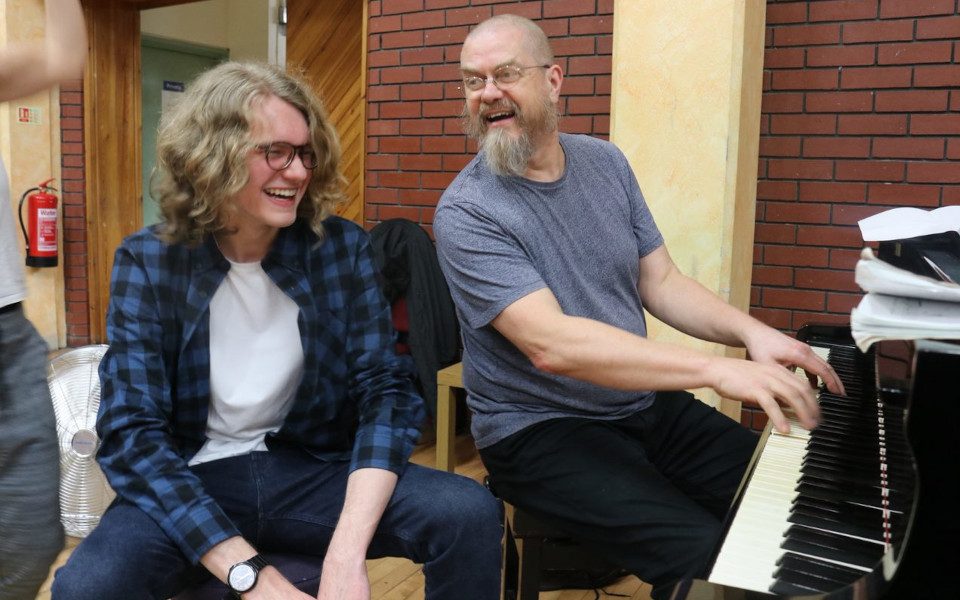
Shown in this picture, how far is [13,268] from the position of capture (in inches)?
54.8

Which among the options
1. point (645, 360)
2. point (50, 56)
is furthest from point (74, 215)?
point (645, 360)

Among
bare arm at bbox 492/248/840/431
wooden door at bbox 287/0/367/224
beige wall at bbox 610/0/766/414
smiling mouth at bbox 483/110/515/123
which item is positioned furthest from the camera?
wooden door at bbox 287/0/367/224

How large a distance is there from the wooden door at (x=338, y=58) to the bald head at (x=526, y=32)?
8.66 ft

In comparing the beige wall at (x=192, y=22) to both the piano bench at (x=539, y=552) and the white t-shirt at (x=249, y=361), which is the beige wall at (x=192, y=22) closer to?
the white t-shirt at (x=249, y=361)

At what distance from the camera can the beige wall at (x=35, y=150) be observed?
211 inches

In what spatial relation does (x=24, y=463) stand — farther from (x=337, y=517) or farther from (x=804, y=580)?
(x=804, y=580)

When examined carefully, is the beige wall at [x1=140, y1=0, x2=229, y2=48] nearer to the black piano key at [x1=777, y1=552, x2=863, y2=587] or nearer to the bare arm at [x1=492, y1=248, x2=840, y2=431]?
the bare arm at [x1=492, y1=248, x2=840, y2=431]

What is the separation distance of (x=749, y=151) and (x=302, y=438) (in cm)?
215

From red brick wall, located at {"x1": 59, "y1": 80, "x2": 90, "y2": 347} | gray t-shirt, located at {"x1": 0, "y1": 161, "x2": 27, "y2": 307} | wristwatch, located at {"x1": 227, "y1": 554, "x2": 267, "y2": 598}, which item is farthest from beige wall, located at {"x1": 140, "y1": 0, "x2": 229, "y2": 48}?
wristwatch, located at {"x1": 227, "y1": 554, "x2": 267, "y2": 598}

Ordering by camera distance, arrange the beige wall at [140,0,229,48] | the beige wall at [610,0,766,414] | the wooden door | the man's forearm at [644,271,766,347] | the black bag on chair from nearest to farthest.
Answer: the man's forearm at [644,271,766,347], the beige wall at [610,0,766,414], the black bag on chair, the wooden door, the beige wall at [140,0,229,48]

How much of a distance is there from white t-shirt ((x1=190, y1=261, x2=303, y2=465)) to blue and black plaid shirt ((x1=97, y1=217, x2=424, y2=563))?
29 millimetres

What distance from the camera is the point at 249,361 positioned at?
157 cm

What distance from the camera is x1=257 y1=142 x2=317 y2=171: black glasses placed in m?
1.53

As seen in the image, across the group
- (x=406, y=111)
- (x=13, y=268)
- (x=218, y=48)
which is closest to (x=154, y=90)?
(x=218, y=48)
